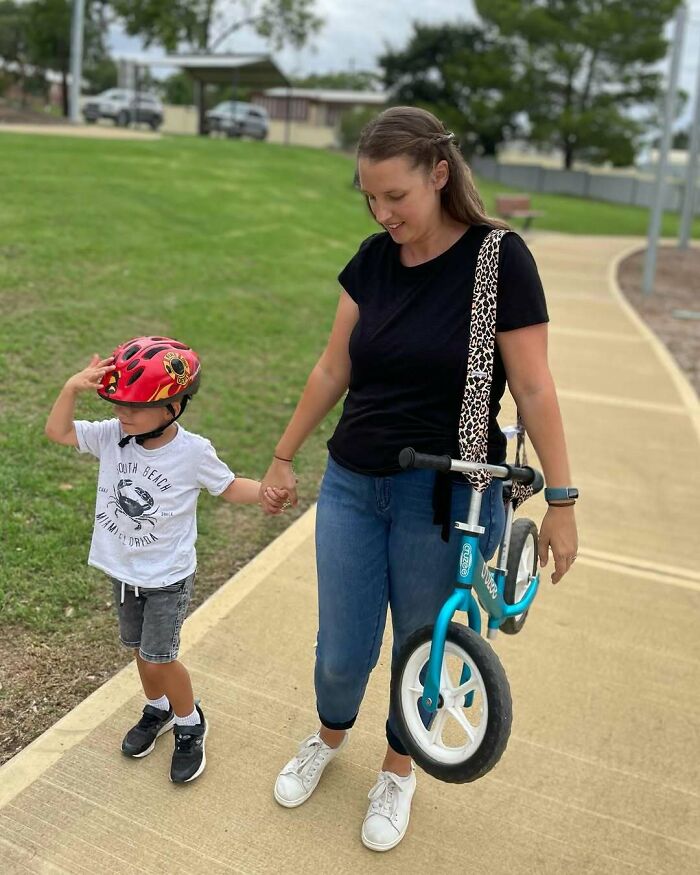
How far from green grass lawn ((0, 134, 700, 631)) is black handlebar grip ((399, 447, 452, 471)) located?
1.89 meters

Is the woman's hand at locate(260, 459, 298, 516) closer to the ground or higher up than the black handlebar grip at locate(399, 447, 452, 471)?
closer to the ground

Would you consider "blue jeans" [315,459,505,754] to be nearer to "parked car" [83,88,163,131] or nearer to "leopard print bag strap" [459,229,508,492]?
"leopard print bag strap" [459,229,508,492]

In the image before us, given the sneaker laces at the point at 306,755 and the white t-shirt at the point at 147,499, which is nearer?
the white t-shirt at the point at 147,499

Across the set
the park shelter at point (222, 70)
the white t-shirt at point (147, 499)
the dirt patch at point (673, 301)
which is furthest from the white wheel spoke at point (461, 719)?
the park shelter at point (222, 70)

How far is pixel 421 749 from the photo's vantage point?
221 centimetres

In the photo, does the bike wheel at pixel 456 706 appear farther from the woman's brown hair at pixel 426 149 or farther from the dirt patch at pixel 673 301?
the dirt patch at pixel 673 301

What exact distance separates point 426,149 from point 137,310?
544 cm

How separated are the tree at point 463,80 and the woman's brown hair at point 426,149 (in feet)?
147

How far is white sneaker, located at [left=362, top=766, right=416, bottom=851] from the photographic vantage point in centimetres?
244

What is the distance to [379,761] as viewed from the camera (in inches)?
110

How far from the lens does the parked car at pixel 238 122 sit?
31.9m

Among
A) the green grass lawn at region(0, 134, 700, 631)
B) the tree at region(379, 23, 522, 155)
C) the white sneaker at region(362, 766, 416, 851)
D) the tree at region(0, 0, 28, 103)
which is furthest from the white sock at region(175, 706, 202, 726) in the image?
the tree at region(0, 0, 28, 103)

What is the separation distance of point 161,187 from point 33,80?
42.6 m

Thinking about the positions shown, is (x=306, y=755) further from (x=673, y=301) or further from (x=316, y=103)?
(x=316, y=103)
